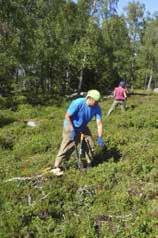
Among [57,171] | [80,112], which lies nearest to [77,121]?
[80,112]

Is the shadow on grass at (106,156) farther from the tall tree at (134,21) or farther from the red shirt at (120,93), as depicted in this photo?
the tall tree at (134,21)

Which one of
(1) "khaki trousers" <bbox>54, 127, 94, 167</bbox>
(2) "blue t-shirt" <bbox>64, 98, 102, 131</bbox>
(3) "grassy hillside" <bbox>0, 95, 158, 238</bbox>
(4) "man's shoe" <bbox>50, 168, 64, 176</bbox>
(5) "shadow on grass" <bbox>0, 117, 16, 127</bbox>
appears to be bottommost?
(5) "shadow on grass" <bbox>0, 117, 16, 127</bbox>

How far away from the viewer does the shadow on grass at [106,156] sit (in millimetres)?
13846

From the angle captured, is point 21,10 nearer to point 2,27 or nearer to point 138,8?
point 2,27

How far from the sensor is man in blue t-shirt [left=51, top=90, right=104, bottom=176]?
12211 mm

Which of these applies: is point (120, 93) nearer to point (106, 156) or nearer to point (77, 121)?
point (106, 156)

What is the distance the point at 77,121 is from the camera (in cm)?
1264

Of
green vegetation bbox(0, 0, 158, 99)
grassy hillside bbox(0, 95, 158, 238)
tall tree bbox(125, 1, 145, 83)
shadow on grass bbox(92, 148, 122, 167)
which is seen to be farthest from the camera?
tall tree bbox(125, 1, 145, 83)

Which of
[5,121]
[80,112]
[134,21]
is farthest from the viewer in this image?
[134,21]

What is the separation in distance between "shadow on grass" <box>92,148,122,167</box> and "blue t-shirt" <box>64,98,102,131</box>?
1467 millimetres

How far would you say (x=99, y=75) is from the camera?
219 ft

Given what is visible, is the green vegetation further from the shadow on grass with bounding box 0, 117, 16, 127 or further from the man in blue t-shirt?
the man in blue t-shirt

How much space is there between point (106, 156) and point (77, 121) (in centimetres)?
217

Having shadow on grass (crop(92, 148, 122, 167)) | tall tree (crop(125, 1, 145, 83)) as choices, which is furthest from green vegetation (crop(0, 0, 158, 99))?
shadow on grass (crop(92, 148, 122, 167))
